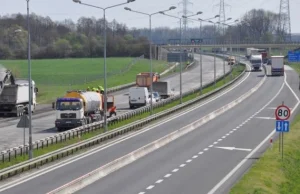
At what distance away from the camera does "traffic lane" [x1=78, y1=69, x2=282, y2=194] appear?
116ft

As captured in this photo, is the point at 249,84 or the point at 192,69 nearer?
the point at 249,84

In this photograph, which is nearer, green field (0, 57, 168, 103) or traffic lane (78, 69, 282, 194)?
traffic lane (78, 69, 282, 194)

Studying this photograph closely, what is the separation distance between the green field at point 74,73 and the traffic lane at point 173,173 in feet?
155

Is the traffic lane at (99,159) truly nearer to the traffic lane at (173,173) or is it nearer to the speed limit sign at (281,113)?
the traffic lane at (173,173)

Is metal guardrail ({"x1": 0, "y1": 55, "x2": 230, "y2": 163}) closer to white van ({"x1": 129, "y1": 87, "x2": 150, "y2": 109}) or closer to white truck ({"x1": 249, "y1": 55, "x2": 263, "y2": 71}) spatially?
white van ({"x1": 129, "y1": 87, "x2": 150, "y2": 109})

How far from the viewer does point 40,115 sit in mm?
80000

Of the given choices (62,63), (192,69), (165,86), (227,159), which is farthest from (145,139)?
(62,63)

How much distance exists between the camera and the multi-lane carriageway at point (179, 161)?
35.7 m

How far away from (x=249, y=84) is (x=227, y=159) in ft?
270

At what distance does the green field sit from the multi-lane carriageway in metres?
35.6

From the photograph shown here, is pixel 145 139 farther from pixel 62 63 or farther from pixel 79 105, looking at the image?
pixel 62 63

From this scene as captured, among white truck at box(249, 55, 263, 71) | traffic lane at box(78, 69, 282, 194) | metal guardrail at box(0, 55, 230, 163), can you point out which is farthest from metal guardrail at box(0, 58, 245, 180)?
white truck at box(249, 55, 263, 71)

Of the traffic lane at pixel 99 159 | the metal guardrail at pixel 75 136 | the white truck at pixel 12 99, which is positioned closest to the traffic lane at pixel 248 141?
the traffic lane at pixel 99 159

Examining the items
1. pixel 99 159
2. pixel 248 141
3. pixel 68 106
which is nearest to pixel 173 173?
pixel 99 159
